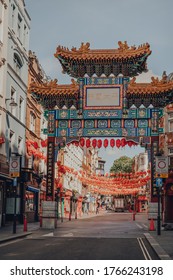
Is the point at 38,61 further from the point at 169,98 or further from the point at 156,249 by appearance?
the point at 156,249

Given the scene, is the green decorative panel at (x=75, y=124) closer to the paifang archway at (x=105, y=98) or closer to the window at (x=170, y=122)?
the paifang archway at (x=105, y=98)

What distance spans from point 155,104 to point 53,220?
11.1 meters

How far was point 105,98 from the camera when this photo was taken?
31.2 meters

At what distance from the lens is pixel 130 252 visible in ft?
53.3

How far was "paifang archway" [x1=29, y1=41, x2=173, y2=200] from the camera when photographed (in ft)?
101

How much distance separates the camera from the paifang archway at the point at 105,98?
101 feet

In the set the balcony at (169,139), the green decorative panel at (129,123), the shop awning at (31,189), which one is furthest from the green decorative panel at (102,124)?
the balcony at (169,139)

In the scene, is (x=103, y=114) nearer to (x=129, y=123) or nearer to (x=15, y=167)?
(x=129, y=123)

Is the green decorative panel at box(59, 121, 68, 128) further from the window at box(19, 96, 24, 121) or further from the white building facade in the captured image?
the window at box(19, 96, 24, 121)

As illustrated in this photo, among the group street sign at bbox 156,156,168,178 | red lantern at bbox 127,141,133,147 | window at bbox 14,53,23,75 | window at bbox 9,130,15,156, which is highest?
window at bbox 14,53,23,75

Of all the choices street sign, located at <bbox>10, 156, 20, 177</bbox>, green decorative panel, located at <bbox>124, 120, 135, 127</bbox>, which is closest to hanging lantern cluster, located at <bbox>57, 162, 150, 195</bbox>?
green decorative panel, located at <bbox>124, 120, 135, 127</bbox>

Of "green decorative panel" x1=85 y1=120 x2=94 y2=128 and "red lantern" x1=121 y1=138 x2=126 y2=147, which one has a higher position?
"green decorative panel" x1=85 y1=120 x2=94 y2=128

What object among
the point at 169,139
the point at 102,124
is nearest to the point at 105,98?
the point at 102,124

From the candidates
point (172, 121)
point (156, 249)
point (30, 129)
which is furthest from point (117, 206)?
point (156, 249)
